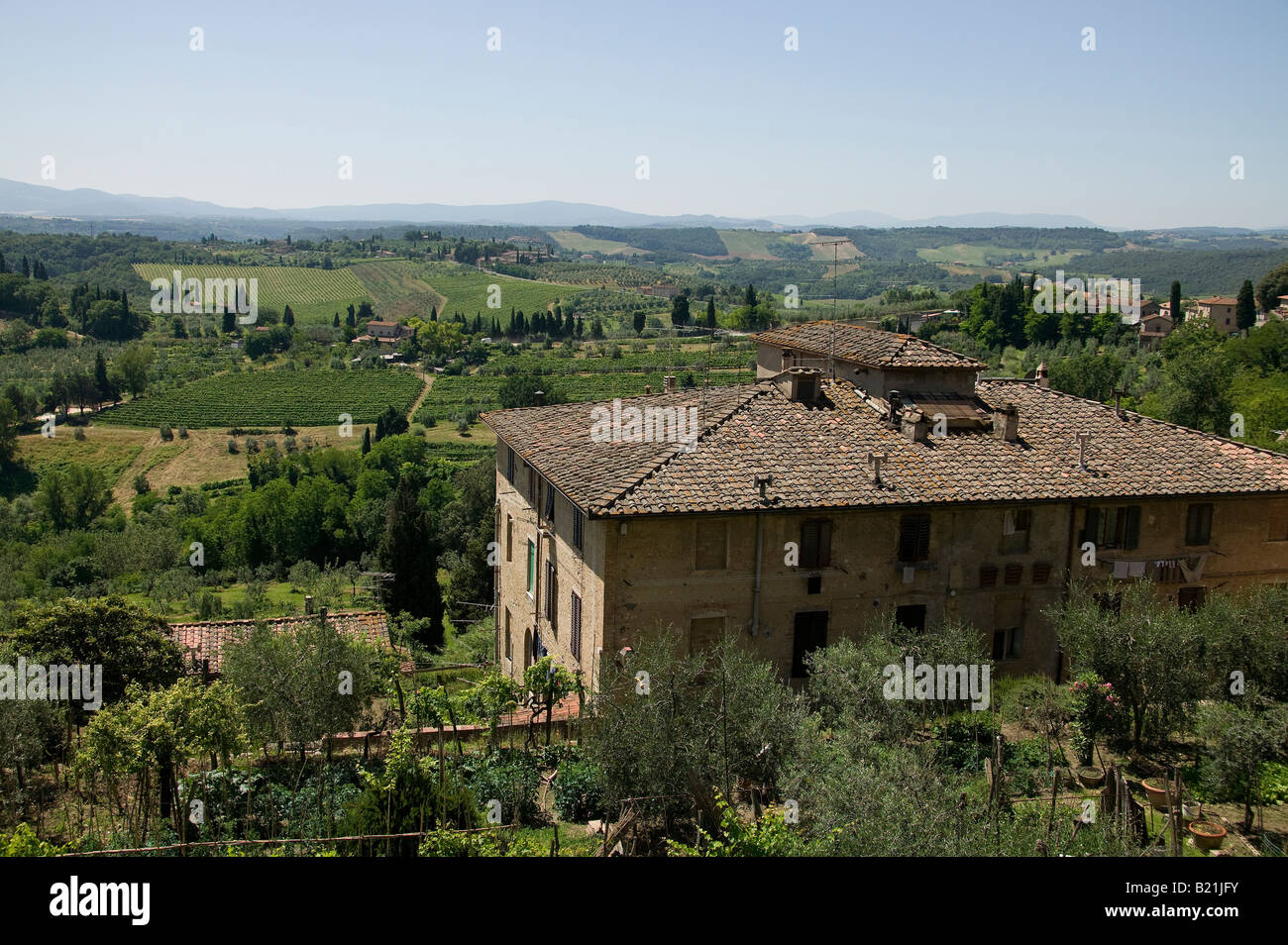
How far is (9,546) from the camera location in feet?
259

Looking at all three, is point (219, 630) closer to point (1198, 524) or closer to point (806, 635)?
point (806, 635)

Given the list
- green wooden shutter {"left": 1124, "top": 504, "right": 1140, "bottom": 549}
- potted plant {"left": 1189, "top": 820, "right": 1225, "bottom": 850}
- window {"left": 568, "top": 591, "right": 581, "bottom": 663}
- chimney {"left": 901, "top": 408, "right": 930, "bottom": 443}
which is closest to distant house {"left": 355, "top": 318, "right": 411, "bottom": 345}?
chimney {"left": 901, "top": 408, "right": 930, "bottom": 443}

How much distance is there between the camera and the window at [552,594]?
22172mm

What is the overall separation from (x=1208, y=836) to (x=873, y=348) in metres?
14.1

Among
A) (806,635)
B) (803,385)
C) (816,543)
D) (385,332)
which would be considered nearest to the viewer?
(816,543)

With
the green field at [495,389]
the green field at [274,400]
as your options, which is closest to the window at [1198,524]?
the green field at [495,389]

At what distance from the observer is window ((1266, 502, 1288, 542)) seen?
22.7 m

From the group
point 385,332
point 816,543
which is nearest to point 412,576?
point 816,543

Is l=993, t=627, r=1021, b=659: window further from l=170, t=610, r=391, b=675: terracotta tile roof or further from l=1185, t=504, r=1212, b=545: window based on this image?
l=170, t=610, r=391, b=675: terracotta tile roof

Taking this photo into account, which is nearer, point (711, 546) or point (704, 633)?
point (711, 546)

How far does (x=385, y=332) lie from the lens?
187 metres

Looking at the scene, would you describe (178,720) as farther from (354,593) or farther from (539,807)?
(354,593)

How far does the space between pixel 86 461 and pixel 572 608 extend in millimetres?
111629

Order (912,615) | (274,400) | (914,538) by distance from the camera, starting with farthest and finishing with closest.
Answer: (274,400) < (912,615) < (914,538)
